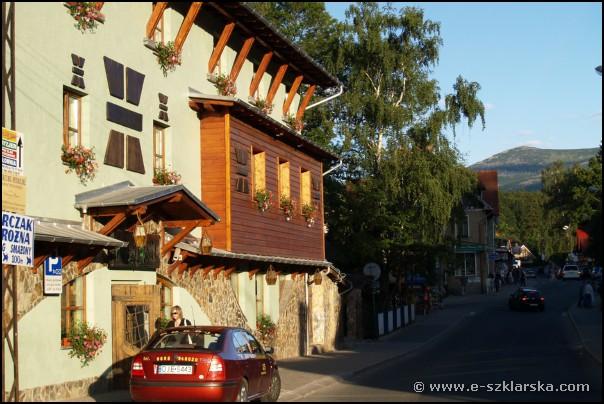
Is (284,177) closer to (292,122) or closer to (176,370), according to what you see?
(292,122)

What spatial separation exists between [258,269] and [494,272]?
2491 inches

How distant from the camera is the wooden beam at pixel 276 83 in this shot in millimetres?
27953

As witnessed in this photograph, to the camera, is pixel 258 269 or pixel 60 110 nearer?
pixel 60 110

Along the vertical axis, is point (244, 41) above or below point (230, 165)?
above

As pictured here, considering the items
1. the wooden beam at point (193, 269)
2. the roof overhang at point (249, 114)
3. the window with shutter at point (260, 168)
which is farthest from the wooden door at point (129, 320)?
the window with shutter at point (260, 168)

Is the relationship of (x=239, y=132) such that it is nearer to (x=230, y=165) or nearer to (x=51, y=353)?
(x=230, y=165)

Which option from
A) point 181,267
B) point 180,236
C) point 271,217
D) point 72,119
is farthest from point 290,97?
point 72,119

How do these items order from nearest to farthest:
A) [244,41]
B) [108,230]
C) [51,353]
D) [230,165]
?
1. [51,353]
2. [108,230]
3. [230,165]
4. [244,41]

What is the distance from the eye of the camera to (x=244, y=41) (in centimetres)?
2589

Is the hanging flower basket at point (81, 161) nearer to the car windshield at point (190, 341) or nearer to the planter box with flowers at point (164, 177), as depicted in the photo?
the planter box with flowers at point (164, 177)

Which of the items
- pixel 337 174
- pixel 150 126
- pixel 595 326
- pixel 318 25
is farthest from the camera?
pixel 318 25

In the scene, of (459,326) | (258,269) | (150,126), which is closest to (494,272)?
(459,326)

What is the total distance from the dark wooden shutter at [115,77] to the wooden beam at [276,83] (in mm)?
9468

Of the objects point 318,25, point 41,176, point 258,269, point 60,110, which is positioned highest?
point 318,25
